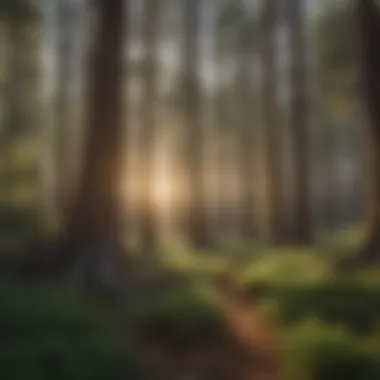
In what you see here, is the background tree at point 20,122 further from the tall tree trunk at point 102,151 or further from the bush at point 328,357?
the bush at point 328,357

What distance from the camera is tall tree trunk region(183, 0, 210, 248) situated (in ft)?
10.6

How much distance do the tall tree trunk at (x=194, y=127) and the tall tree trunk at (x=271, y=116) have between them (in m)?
0.30

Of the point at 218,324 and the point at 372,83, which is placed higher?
the point at 372,83

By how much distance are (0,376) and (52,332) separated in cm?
27

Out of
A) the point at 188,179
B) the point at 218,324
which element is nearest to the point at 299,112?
the point at 188,179

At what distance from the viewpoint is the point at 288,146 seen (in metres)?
3.37

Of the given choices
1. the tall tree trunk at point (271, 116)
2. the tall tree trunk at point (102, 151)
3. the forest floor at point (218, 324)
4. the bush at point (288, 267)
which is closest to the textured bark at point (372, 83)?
the forest floor at point (218, 324)

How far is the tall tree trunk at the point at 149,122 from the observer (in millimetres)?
3166

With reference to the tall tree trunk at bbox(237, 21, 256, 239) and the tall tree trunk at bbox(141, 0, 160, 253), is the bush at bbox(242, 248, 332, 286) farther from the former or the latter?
the tall tree trunk at bbox(141, 0, 160, 253)

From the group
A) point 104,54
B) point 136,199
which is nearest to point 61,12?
point 104,54

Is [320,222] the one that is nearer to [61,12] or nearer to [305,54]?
[305,54]

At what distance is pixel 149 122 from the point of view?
3.28 metres

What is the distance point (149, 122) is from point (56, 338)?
0.99m

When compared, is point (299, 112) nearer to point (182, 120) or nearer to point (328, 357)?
point (182, 120)
